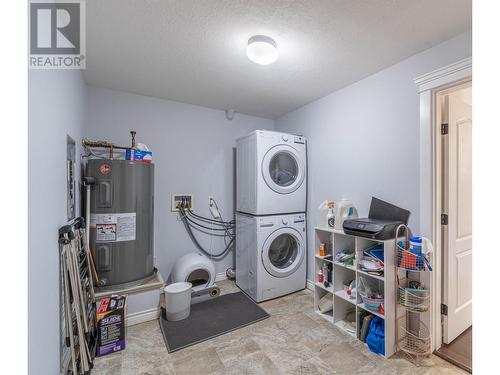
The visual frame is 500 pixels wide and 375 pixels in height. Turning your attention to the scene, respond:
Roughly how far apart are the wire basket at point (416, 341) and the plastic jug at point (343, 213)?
936mm

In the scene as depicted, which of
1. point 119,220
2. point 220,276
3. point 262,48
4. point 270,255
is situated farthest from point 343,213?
point 119,220

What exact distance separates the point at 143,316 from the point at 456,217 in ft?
9.52

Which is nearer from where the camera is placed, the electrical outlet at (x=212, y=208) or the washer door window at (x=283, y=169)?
the washer door window at (x=283, y=169)

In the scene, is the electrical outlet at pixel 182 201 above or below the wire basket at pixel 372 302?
above

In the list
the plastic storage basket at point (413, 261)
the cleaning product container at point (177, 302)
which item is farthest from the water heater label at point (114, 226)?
the plastic storage basket at point (413, 261)

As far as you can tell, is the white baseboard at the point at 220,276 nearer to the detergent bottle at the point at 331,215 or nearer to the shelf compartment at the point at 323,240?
the shelf compartment at the point at 323,240

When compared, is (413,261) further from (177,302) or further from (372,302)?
(177,302)

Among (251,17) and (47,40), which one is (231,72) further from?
(47,40)

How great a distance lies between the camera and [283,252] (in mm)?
2855

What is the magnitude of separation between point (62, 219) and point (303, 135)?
8.53 feet

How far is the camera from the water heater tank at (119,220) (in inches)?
77.7

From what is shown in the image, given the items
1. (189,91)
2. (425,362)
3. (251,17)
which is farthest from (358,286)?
(189,91)

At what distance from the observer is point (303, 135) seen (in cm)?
296

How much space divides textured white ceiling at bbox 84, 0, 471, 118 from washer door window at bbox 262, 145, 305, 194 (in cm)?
71
